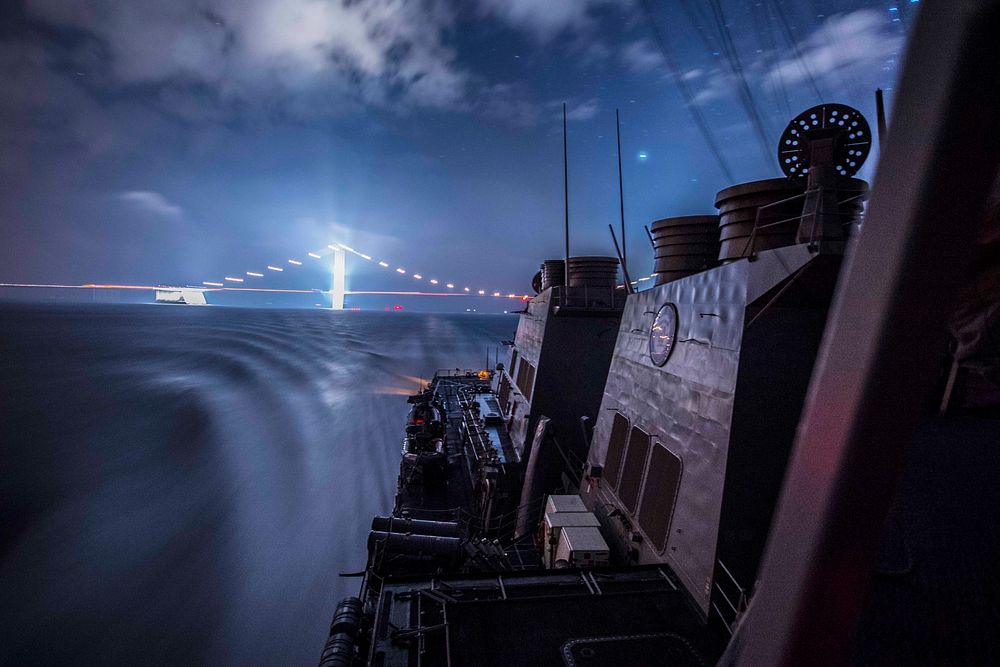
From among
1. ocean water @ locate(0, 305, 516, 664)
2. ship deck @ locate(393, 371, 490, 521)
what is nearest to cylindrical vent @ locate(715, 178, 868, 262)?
ship deck @ locate(393, 371, 490, 521)

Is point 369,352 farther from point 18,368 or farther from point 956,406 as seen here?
point 956,406

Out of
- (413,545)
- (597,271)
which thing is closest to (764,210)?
(413,545)

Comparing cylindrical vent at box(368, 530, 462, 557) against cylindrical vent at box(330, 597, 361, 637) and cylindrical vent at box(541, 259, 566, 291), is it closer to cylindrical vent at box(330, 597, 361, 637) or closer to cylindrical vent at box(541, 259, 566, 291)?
cylindrical vent at box(330, 597, 361, 637)

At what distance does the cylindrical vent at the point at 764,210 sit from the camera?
7852mm

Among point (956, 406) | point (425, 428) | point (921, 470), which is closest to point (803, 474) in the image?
point (921, 470)

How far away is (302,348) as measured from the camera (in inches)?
4284

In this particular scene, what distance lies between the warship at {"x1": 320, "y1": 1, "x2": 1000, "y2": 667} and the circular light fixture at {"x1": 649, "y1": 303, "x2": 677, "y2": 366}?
0.36ft

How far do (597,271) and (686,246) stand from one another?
7.65 metres

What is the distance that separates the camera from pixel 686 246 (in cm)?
1132

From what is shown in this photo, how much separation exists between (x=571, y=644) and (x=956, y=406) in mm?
7138

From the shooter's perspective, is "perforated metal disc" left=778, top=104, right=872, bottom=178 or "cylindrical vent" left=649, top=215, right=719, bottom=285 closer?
"perforated metal disc" left=778, top=104, right=872, bottom=178

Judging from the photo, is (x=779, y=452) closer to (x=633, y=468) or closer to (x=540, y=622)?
(x=633, y=468)

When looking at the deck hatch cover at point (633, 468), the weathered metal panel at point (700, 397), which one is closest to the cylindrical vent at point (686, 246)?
the weathered metal panel at point (700, 397)

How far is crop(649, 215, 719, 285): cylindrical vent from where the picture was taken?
11.1 m
